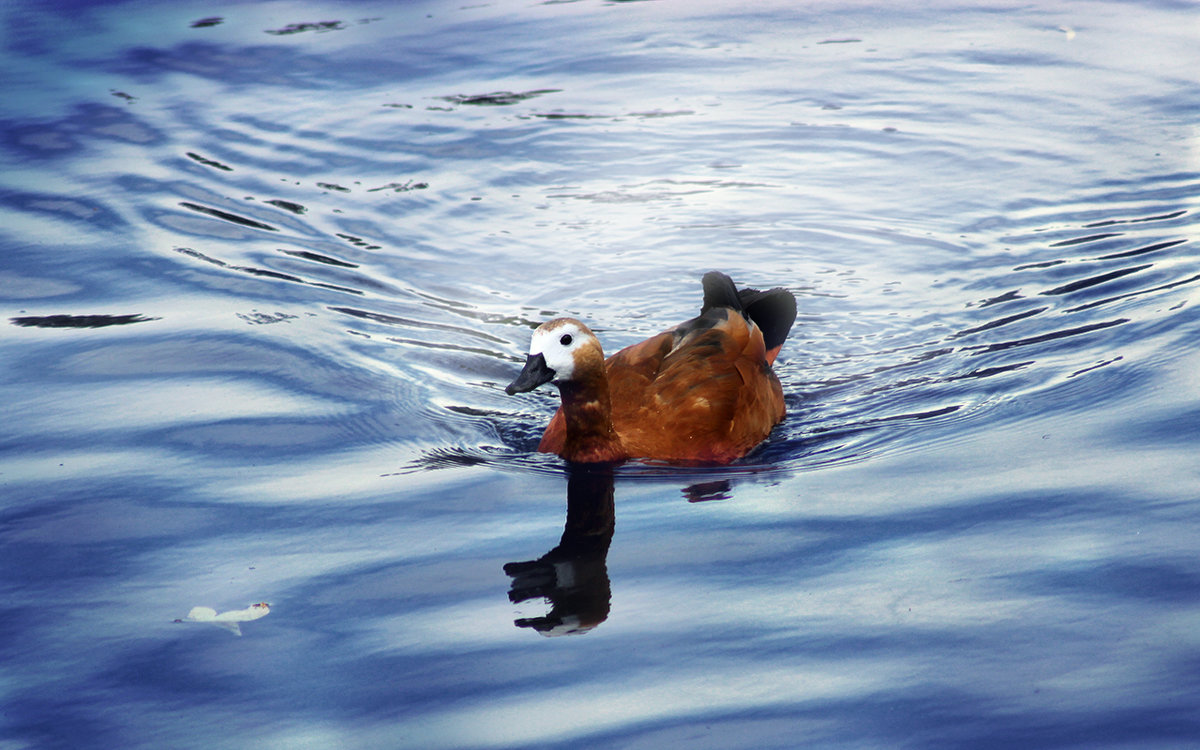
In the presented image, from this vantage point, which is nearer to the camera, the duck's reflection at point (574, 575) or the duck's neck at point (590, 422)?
the duck's reflection at point (574, 575)

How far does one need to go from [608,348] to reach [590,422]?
6.91ft

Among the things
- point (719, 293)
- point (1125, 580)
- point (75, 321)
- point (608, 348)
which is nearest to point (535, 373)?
point (719, 293)

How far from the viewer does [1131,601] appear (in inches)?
204

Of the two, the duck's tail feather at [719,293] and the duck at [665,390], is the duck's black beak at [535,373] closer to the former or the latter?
the duck at [665,390]

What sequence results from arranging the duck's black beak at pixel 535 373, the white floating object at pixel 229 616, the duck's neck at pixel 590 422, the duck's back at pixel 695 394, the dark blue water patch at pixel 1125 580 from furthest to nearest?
the duck's back at pixel 695 394 → the duck's neck at pixel 590 422 → the duck's black beak at pixel 535 373 → the white floating object at pixel 229 616 → the dark blue water patch at pixel 1125 580

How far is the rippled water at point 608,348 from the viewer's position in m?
4.90

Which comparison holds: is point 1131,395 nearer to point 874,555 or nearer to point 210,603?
point 874,555

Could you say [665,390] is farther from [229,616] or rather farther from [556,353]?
[229,616]

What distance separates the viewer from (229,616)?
5422mm

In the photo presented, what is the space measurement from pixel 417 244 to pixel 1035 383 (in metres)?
4.99

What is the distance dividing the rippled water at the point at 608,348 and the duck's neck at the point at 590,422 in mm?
189

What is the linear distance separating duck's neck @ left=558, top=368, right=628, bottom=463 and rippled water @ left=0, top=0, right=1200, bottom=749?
189 mm

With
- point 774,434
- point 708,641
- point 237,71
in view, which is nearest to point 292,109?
point 237,71

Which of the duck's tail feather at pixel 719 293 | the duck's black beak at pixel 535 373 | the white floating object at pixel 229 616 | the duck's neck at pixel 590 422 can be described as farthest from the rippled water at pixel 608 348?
the duck's tail feather at pixel 719 293
